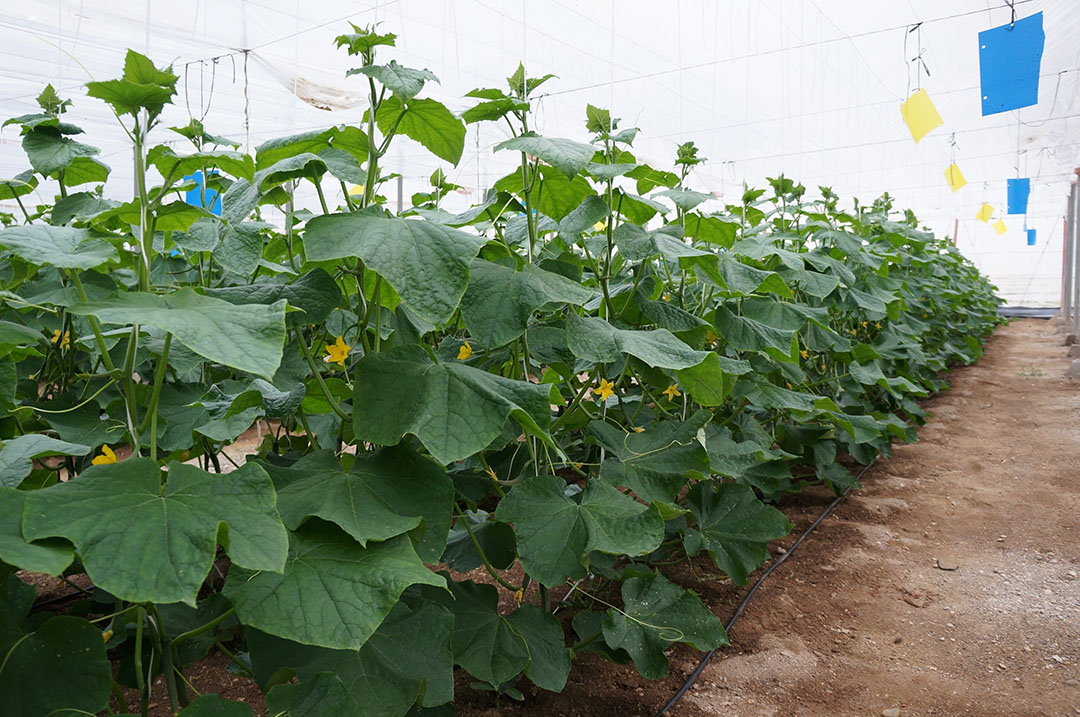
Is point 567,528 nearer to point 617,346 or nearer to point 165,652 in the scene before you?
point 617,346

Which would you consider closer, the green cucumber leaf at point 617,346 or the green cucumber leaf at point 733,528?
the green cucumber leaf at point 617,346

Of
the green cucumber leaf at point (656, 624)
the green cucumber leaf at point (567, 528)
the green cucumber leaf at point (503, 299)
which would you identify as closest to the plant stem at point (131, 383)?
the green cucumber leaf at point (503, 299)

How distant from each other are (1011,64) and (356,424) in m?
5.46

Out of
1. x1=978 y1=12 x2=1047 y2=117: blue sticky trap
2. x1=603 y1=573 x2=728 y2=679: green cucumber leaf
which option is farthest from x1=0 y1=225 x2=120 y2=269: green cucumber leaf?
x1=978 y1=12 x2=1047 y2=117: blue sticky trap

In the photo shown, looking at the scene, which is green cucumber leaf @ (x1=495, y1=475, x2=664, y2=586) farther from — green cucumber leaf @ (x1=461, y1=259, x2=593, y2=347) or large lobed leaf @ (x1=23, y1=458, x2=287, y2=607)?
large lobed leaf @ (x1=23, y1=458, x2=287, y2=607)

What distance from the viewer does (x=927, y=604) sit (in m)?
2.29

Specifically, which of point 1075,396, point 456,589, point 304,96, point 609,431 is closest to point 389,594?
point 456,589

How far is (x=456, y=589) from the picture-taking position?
1.47 m

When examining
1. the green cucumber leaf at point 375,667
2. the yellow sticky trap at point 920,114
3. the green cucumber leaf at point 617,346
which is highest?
the yellow sticky trap at point 920,114

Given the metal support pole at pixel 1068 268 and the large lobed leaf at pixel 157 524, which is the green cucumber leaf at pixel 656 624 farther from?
the metal support pole at pixel 1068 268

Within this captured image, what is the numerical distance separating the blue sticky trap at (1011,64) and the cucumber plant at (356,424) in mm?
3918

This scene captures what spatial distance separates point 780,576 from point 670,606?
1015mm

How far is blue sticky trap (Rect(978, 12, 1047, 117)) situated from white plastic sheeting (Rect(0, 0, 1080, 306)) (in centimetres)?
305

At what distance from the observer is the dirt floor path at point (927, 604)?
70.2 inches
